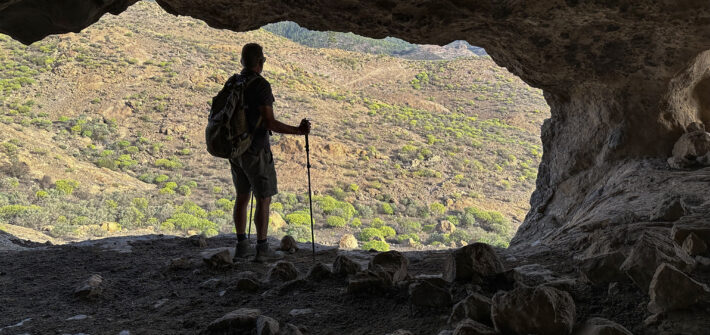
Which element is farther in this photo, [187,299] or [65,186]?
[65,186]

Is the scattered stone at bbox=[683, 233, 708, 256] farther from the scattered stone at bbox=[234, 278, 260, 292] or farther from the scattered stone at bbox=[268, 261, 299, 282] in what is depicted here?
the scattered stone at bbox=[234, 278, 260, 292]

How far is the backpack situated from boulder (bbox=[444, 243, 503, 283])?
7.92ft

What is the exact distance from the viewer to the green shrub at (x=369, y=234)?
17609 mm

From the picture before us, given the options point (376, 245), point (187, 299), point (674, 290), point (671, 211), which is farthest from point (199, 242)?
point (376, 245)

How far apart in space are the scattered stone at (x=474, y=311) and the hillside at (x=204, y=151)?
14073 millimetres

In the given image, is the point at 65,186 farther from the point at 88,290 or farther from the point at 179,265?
the point at 88,290

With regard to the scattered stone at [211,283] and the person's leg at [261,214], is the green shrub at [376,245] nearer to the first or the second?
the person's leg at [261,214]

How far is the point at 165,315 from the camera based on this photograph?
3.47m

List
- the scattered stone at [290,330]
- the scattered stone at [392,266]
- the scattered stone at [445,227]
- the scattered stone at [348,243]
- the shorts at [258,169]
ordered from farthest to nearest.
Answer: the scattered stone at [445,227] < the scattered stone at [348,243] < the shorts at [258,169] < the scattered stone at [392,266] < the scattered stone at [290,330]

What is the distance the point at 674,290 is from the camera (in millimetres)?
2094

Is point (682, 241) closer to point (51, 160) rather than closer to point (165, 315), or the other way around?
point (165, 315)

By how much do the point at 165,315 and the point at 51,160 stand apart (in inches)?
821

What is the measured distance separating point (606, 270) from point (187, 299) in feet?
9.57

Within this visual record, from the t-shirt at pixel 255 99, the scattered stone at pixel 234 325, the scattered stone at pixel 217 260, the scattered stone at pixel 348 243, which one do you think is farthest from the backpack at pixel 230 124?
the scattered stone at pixel 348 243
